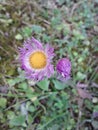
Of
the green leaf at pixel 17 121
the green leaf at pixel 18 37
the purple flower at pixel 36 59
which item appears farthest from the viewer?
the green leaf at pixel 18 37

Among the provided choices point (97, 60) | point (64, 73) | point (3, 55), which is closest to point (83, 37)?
point (97, 60)

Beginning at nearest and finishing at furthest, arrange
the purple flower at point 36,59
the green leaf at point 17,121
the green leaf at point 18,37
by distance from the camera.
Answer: the purple flower at point 36,59 < the green leaf at point 17,121 < the green leaf at point 18,37

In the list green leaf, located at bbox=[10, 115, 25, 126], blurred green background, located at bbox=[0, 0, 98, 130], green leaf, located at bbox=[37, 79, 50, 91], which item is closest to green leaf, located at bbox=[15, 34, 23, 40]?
blurred green background, located at bbox=[0, 0, 98, 130]

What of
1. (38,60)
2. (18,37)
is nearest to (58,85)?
(38,60)

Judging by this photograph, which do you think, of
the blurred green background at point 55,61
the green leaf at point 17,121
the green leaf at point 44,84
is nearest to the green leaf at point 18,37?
the blurred green background at point 55,61

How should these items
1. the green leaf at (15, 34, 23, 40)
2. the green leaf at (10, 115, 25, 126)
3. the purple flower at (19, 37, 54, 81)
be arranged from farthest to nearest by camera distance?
the green leaf at (15, 34, 23, 40) < the green leaf at (10, 115, 25, 126) < the purple flower at (19, 37, 54, 81)

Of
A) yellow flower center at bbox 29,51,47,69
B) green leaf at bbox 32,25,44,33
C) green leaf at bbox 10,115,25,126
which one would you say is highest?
green leaf at bbox 32,25,44,33

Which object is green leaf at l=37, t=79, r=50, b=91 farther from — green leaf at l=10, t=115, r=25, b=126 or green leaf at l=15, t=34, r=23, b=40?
green leaf at l=15, t=34, r=23, b=40

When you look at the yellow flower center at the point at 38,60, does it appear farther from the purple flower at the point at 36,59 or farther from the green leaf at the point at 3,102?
the green leaf at the point at 3,102
